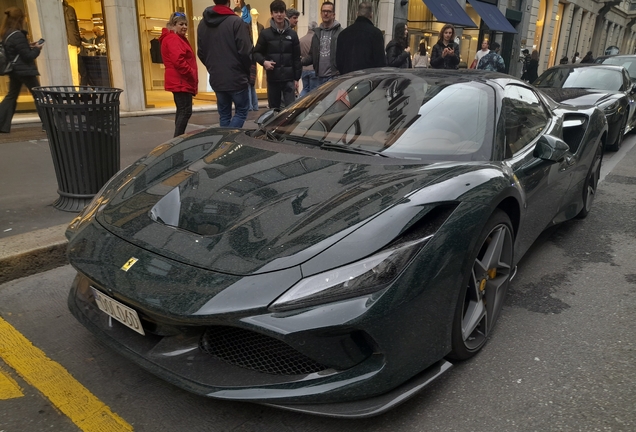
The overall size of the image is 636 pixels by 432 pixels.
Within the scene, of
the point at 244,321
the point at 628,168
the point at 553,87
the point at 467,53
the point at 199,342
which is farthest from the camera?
the point at 467,53

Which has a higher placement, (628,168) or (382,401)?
(382,401)

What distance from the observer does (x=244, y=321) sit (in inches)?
66.1

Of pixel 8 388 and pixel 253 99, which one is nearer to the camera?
pixel 8 388

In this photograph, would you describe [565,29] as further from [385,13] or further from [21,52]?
→ [21,52]

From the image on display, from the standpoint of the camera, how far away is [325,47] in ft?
24.9

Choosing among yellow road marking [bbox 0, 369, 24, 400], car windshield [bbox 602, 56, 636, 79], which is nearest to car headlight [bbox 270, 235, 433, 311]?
yellow road marking [bbox 0, 369, 24, 400]

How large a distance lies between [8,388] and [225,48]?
4.67 metres

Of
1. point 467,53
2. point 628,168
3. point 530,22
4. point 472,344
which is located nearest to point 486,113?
point 472,344

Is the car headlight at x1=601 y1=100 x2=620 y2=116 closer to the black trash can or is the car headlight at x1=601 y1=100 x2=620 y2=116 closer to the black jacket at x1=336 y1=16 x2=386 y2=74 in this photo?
the black jacket at x1=336 y1=16 x2=386 y2=74

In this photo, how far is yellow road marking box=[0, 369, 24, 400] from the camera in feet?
6.93

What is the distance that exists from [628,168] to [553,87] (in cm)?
193

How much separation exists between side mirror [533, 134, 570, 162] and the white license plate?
7.79 feet

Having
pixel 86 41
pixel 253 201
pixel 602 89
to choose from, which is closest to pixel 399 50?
pixel 602 89

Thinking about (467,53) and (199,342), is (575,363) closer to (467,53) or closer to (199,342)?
(199,342)
